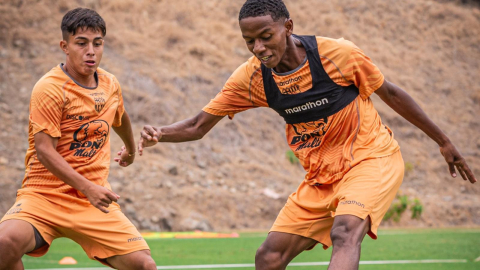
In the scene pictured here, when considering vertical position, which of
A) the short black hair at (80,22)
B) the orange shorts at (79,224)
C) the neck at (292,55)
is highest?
the short black hair at (80,22)

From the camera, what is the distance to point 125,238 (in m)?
5.16

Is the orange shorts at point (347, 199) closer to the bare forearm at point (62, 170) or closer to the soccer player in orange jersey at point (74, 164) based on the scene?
the soccer player in orange jersey at point (74, 164)

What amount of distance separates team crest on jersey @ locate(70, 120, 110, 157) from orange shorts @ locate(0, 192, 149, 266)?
0.38 m

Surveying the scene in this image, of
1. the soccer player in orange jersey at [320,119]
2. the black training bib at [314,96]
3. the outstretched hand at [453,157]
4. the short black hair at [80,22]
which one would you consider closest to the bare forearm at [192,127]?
the soccer player in orange jersey at [320,119]

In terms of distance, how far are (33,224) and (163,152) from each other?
1294 centimetres

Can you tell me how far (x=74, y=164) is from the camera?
5211 millimetres

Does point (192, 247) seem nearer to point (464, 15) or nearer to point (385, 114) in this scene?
point (385, 114)

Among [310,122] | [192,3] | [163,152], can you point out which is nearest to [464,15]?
[192,3]

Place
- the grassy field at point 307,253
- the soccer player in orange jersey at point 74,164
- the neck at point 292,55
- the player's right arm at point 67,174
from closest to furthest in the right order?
1. the player's right arm at point 67,174
2. the soccer player in orange jersey at point 74,164
3. the neck at point 292,55
4. the grassy field at point 307,253

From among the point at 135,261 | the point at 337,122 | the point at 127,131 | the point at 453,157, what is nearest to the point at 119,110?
the point at 127,131

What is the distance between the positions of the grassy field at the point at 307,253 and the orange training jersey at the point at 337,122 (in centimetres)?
349

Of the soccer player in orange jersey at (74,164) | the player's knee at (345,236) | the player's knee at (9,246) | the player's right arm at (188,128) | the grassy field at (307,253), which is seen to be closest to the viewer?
the player's knee at (345,236)

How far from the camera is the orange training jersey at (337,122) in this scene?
5047mm

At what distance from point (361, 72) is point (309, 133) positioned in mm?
629
